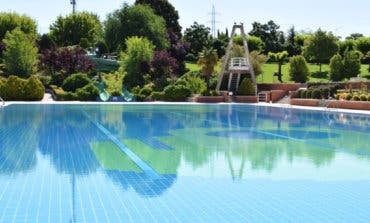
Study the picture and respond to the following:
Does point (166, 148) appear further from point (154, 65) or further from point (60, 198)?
point (154, 65)

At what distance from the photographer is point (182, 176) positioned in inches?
370

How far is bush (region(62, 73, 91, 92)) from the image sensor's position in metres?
40.2

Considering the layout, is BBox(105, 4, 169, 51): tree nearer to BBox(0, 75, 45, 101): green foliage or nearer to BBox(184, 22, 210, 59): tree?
BBox(184, 22, 210, 59): tree

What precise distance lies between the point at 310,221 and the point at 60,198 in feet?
11.6

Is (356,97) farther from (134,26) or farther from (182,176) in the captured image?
(134,26)

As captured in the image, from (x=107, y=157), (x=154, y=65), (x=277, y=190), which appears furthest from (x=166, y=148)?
(x=154, y=65)

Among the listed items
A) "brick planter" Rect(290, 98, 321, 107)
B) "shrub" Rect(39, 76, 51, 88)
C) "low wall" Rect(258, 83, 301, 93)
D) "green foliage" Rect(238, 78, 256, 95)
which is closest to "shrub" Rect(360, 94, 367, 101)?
"brick planter" Rect(290, 98, 321, 107)

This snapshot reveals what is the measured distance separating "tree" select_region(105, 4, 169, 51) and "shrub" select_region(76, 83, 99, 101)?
1665cm

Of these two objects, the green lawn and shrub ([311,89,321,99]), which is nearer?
shrub ([311,89,321,99])

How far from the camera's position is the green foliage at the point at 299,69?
48.3 metres

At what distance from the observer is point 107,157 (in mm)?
11617

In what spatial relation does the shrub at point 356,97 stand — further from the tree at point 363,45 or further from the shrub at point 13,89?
the tree at point 363,45

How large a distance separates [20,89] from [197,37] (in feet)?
117

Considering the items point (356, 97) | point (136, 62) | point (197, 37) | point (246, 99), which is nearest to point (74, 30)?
point (197, 37)
